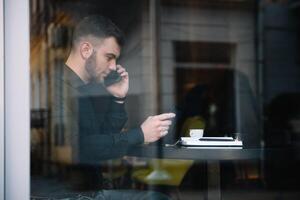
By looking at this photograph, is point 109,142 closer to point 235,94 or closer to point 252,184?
point 252,184

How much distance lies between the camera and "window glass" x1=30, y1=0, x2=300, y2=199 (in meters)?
1.90

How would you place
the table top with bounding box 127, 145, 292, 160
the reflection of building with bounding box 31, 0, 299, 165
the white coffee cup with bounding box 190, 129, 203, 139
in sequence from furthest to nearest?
1. the reflection of building with bounding box 31, 0, 299, 165
2. the white coffee cup with bounding box 190, 129, 203, 139
3. the table top with bounding box 127, 145, 292, 160

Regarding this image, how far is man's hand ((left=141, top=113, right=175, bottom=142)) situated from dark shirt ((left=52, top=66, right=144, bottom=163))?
0.09 feet

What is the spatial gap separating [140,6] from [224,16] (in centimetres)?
199

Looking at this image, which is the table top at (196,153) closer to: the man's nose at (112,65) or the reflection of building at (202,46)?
the man's nose at (112,65)

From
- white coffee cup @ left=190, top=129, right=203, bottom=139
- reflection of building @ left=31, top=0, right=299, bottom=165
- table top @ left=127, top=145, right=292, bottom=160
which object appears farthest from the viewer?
reflection of building @ left=31, top=0, right=299, bottom=165

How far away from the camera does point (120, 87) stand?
6.38ft

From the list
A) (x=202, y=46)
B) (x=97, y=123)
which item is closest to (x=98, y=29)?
(x=97, y=123)

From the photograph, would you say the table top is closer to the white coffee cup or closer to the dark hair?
the white coffee cup

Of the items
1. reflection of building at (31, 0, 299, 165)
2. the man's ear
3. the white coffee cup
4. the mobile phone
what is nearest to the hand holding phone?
the mobile phone

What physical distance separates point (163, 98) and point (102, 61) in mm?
4323

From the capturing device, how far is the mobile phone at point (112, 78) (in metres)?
1.93

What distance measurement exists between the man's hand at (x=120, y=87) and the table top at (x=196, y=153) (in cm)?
24

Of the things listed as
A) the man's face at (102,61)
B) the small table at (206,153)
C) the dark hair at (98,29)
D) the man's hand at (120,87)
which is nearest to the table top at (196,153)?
the small table at (206,153)
